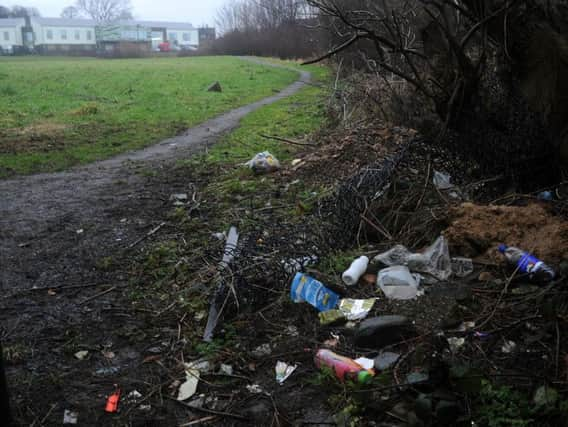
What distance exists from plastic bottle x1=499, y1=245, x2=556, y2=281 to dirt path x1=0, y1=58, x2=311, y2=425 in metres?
2.20

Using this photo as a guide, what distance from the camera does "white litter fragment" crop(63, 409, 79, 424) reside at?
107 inches

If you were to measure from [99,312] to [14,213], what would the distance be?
282cm

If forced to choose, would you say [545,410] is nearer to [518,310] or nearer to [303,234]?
[518,310]

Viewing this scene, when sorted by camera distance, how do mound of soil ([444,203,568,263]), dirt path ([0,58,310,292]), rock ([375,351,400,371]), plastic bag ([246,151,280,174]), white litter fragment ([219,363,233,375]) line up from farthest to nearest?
plastic bag ([246,151,280,174]) < dirt path ([0,58,310,292]) < mound of soil ([444,203,568,263]) < white litter fragment ([219,363,233,375]) < rock ([375,351,400,371])

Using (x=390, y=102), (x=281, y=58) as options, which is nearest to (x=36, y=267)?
(x=390, y=102)

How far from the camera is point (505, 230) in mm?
3729

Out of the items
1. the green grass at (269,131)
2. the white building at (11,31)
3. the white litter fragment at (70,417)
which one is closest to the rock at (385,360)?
the white litter fragment at (70,417)

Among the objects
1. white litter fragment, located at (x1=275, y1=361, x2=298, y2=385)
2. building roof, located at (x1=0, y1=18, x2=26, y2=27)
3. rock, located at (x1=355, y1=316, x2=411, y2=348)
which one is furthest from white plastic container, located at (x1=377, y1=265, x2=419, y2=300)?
building roof, located at (x1=0, y1=18, x2=26, y2=27)

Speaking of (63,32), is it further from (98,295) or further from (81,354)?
(81,354)

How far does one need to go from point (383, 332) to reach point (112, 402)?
1470 millimetres

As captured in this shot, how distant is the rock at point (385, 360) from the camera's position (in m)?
2.78

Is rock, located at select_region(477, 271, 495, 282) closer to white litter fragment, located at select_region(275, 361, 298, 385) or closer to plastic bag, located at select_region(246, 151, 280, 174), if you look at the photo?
white litter fragment, located at select_region(275, 361, 298, 385)

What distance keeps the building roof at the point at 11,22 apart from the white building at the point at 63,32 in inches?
61.7

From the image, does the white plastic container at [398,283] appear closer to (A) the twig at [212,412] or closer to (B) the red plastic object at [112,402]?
(A) the twig at [212,412]
